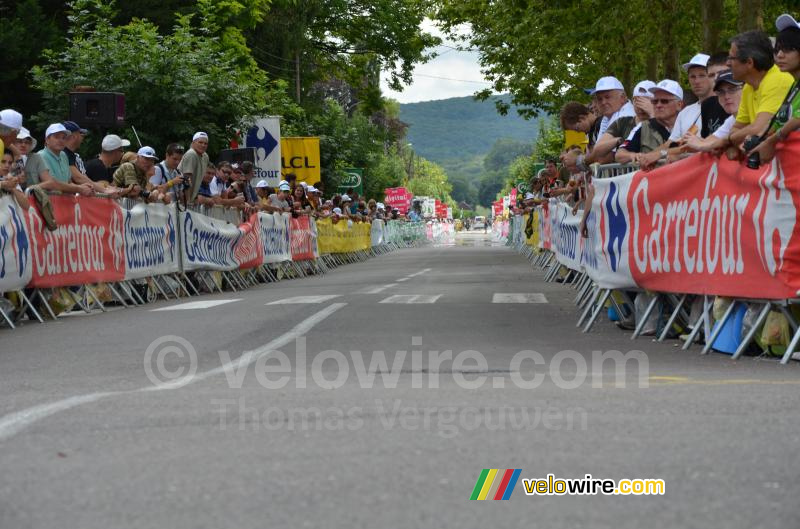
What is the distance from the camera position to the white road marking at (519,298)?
1652cm

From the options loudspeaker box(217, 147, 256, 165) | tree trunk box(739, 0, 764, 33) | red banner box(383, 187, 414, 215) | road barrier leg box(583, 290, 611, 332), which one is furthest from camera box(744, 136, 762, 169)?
red banner box(383, 187, 414, 215)

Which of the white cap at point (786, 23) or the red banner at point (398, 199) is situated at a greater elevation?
the white cap at point (786, 23)

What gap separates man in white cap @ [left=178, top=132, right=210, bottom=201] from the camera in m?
20.4

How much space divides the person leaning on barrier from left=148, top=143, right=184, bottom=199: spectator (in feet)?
38.5

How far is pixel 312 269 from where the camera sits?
1304 inches

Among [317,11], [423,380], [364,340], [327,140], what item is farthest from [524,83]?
[423,380]

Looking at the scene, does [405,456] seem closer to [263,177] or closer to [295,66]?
[263,177]

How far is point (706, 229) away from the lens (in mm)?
10469

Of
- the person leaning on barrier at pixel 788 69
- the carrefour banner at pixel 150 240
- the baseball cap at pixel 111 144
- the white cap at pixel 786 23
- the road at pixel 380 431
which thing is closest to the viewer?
the road at pixel 380 431

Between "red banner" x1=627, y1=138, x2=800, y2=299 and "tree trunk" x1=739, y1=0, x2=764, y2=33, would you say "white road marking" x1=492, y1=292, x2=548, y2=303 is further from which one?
"tree trunk" x1=739, y1=0, x2=764, y2=33

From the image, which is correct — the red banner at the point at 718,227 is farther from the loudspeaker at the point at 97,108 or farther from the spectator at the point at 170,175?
the loudspeaker at the point at 97,108

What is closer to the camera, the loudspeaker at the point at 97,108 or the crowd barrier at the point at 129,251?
the crowd barrier at the point at 129,251

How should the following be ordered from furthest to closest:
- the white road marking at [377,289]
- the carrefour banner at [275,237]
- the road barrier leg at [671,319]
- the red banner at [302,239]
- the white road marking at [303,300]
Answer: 1. the red banner at [302,239]
2. the carrefour banner at [275,237]
3. the white road marking at [377,289]
4. the white road marking at [303,300]
5. the road barrier leg at [671,319]

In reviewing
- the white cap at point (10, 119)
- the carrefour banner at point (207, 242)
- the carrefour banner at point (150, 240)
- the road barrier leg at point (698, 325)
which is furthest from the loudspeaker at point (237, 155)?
the road barrier leg at point (698, 325)
